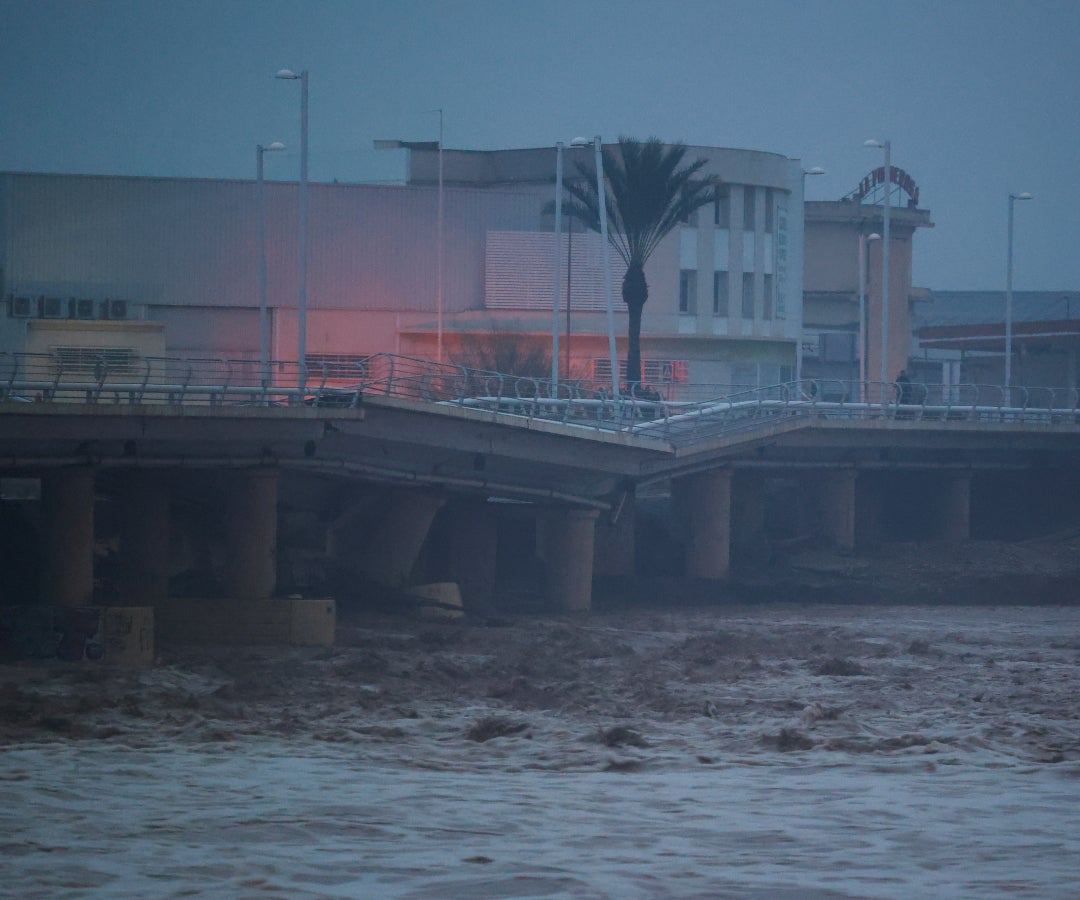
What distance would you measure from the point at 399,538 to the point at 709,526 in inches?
388

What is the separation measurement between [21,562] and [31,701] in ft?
36.8

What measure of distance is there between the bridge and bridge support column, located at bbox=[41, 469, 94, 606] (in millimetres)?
33

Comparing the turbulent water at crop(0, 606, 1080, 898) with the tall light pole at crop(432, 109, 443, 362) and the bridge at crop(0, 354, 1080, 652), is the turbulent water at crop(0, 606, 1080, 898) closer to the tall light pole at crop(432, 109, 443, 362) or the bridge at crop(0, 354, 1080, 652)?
the bridge at crop(0, 354, 1080, 652)

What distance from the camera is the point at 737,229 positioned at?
56.6m

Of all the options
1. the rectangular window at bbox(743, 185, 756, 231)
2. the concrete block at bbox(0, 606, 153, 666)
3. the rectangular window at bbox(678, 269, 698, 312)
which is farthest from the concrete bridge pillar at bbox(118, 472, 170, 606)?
the rectangular window at bbox(743, 185, 756, 231)

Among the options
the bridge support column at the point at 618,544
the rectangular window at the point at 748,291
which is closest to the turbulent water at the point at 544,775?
the bridge support column at the point at 618,544

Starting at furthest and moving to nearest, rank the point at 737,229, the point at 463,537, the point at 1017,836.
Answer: the point at 737,229
the point at 463,537
the point at 1017,836

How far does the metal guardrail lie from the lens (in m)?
25.9

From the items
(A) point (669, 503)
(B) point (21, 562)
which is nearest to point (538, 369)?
(A) point (669, 503)

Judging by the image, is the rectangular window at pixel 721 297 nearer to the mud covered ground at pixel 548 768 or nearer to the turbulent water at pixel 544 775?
the mud covered ground at pixel 548 768

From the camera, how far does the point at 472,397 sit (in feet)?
110

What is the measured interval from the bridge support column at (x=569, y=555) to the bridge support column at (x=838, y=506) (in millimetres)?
10129

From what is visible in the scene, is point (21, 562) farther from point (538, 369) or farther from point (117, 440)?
point (538, 369)

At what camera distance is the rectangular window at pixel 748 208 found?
57.0m
